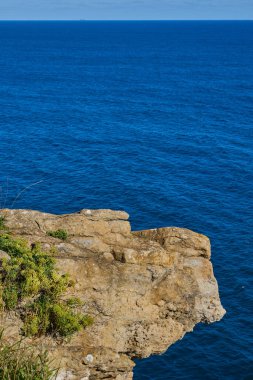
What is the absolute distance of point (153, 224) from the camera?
82625 millimetres

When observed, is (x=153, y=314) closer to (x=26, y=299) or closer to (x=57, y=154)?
(x=26, y=299)

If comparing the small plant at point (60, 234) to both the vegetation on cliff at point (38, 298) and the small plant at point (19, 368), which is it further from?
the small plant at point (19, 368)

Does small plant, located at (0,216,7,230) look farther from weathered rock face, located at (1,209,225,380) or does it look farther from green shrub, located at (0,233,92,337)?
green shrub, located at (0,233,92,337)

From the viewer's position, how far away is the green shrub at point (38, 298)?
3284 cm

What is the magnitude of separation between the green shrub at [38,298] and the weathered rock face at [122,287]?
752 mm

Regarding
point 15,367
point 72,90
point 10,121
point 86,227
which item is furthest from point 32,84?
point 15,367

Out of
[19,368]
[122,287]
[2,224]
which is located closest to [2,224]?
[2,224]

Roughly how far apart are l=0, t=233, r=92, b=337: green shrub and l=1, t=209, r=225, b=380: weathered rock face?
2.47 ft

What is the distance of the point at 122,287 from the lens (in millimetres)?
36125

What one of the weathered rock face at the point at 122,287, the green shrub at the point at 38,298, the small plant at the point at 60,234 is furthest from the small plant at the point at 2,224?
the green shrub at the point at 38,298

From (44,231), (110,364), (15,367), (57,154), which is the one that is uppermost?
(57,154)

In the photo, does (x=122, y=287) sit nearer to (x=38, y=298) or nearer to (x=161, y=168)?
(x=38, y=298)

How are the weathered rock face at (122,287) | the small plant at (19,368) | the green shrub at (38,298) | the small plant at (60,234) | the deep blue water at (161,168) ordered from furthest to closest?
the deep blue water at (161,168)
the small plant at (60,234)
the weathered rock face at (122,287)
the green shrub at (38,298)
the small plant at (19,368)

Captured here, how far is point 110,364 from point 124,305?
3965 mm
